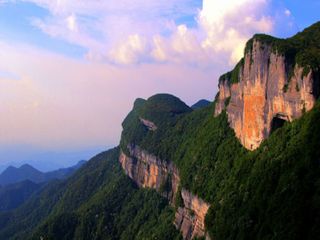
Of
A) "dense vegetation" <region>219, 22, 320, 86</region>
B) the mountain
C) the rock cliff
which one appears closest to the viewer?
the mountain

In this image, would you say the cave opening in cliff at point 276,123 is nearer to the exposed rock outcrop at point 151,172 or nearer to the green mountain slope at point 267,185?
the green mountain slope at point 267,185

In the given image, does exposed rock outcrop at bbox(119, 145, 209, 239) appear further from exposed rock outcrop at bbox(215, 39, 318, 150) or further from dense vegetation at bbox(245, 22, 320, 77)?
dense vegetation at bbox(245, 22, 320, 77)

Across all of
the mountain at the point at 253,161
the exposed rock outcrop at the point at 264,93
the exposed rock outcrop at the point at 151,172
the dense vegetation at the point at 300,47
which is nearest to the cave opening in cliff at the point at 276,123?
the mountain at the point at 253,161

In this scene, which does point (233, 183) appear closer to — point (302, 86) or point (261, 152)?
point (261, 152)

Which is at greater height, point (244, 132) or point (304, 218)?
point (244, 132)

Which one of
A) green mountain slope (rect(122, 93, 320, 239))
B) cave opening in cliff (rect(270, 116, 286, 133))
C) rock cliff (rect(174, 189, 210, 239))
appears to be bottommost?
rock cliff (rect(174, 189, 210, 239))

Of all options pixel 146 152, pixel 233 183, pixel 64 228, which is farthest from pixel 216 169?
pixel 64 228

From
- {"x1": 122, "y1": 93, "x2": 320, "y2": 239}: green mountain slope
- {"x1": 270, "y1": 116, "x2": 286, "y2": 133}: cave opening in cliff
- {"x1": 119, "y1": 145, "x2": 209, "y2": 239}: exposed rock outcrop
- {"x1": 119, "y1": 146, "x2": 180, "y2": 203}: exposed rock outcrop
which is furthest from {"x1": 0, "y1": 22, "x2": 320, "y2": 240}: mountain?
{"x1": 119, "y1": 146, "x2": 180, "y2": 203}: exposed rock outcrop

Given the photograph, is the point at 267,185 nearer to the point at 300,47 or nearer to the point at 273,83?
the point at 273,83
